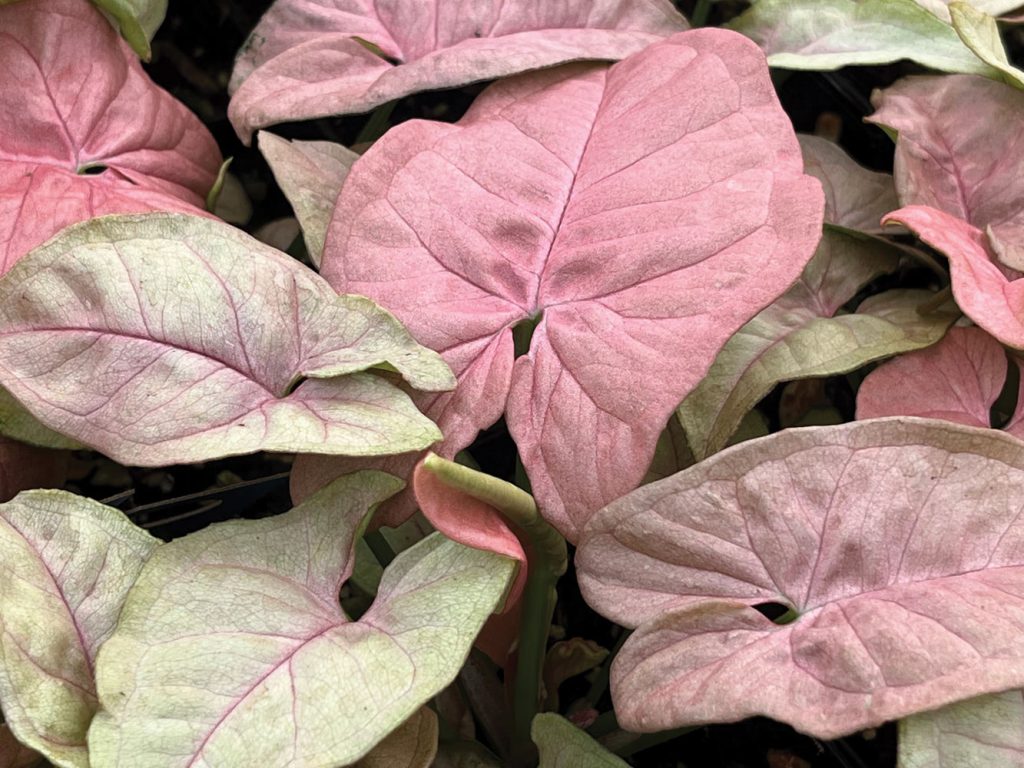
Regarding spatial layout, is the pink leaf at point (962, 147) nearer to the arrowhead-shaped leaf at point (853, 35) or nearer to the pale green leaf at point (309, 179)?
the arrowhead-shaped leaf at point (853, 35)

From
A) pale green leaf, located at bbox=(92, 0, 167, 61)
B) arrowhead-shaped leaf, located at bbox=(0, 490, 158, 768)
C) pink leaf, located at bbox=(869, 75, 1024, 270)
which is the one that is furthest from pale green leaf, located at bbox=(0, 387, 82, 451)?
pink leaf, located at bbox=(869, 75, 1024, 270)

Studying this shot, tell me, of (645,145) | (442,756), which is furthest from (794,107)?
(442,756)

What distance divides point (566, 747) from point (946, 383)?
40cm

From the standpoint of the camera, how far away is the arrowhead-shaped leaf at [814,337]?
29.6 inches

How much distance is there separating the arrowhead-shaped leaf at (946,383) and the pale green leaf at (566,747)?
1.02 ft

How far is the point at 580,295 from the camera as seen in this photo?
715 mm

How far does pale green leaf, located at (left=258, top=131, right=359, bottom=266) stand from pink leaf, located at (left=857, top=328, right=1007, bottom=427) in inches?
17.2

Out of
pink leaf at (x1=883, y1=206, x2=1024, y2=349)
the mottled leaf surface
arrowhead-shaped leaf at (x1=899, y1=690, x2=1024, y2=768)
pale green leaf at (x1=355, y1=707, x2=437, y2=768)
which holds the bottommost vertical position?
pale green leaf at (x1=355, y1=707, x2=437, y2=768)

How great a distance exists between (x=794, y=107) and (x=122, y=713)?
3.52 feet

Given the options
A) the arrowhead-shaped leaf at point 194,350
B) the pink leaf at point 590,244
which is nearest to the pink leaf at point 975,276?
the pink leaf at point 590,244

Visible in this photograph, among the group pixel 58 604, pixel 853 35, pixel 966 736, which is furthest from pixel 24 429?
pixel 853 35

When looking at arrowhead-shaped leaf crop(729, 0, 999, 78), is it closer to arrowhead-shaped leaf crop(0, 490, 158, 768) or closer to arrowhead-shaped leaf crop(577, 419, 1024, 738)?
arrowhead-shaped leaf crop(577, 419, 1024, 738)

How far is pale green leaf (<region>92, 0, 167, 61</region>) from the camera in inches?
36.1

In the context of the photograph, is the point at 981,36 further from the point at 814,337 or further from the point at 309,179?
the point at 309,179
